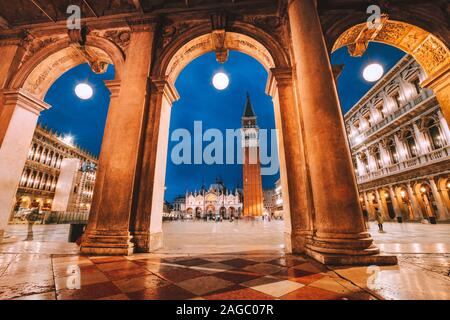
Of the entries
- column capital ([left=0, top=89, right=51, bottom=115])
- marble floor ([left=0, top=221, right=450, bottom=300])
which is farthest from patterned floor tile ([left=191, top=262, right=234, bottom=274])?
column capital ([left=0, top=89, right=51, bottom=115])

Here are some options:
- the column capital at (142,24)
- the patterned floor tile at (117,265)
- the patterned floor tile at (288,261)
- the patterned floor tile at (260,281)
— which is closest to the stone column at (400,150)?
the patterned floor tile at (288,261)

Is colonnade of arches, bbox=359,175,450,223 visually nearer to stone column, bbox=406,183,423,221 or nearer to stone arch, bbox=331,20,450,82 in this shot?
stone column, bbox=406,183,423,221

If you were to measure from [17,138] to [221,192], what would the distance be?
8476cm

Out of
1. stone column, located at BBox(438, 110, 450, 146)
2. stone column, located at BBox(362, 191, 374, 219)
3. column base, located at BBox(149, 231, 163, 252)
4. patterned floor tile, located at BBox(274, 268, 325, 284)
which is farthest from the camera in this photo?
stone column, located at BBox(362, 191, 374, 219)

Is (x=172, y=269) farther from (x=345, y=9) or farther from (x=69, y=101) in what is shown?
(x=69, y=101)

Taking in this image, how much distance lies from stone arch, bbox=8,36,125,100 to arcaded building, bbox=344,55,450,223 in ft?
66.7

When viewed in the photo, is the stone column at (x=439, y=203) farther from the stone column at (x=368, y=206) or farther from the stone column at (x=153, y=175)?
the stone column at (x=153, y=175)

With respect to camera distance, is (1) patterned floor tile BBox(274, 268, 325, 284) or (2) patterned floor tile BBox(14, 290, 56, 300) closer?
(2) patterned floor tile BBox(14, 290, 56, 300)

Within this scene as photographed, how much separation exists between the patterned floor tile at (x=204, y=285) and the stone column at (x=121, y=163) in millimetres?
2319

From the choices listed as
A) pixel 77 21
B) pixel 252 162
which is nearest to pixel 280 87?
pixel 77 21

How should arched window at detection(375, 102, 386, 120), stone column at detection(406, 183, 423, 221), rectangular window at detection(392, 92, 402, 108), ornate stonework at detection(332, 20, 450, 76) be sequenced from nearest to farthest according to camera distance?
1. ornate stonework at detection(332, 20, 450, 76)
2. stone column at detection(406, 183, 423, 221)
3. rectangular window at detection(392, 92, 402, 108)
4. arched window at detection(375, 102, 386, 120)

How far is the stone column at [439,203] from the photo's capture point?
1391 cm

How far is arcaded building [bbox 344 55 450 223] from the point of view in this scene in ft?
46.9

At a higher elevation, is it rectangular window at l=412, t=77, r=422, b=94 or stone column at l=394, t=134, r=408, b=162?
rectangular window at l=412, t=77, r=422, b=94
